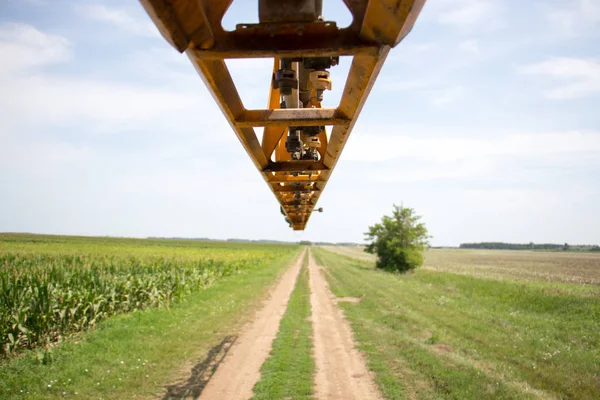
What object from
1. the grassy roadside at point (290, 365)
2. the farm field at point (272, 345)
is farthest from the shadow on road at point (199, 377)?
the grassy roadside at point (290, 365)

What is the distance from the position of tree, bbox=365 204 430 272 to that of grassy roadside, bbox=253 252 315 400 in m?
23.1

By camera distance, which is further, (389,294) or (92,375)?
(389,294)

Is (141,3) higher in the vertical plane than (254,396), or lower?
higher

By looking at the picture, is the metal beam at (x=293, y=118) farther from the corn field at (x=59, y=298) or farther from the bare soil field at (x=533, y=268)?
the bare soil field at (x=533, y=268)

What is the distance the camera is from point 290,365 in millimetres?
8133

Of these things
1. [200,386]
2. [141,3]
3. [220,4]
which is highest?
[220,4]

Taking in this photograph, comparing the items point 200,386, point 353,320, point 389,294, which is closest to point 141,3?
point 200,386

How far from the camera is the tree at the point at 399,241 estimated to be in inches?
1373

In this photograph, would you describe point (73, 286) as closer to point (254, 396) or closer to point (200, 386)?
point (200, 386)

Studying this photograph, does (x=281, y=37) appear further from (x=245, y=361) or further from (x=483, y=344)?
(x=483, y=344)

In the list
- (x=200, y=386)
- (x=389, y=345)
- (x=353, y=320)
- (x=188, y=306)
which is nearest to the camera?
(x=200, y=386)

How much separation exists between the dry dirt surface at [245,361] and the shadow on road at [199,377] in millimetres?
107

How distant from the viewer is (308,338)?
10508mm

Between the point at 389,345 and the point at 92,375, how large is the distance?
241 inches
